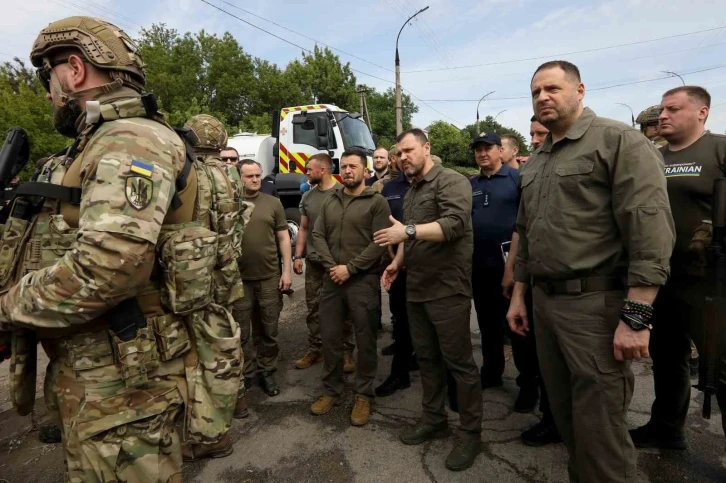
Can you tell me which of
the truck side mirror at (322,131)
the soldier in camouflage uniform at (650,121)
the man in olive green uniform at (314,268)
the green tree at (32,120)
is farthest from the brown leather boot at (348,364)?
the green tree at (32,120)

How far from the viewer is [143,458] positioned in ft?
4.89

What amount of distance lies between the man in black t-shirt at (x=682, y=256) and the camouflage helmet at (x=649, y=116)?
1.21 meters

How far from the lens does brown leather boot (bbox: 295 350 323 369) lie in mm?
4098

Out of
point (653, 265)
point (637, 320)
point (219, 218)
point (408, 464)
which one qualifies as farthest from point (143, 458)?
point (653, 265)

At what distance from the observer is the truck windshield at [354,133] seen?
9.50m

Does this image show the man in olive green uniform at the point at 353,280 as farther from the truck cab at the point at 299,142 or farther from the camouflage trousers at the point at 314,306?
the truck cab at the point at 299,142

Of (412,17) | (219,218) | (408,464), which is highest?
(412,17)

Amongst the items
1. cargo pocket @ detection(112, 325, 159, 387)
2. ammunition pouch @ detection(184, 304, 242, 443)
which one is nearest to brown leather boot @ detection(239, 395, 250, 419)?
ammunition pouch @ detection(184, 304, 242, 443)

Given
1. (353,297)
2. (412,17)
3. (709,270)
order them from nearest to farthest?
(709,270) < (353,297) < (412,17)

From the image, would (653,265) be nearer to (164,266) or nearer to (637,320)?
(637,320)

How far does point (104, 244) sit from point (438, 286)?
1905 mm

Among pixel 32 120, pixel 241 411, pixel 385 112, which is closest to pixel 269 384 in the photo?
pixel 241 411

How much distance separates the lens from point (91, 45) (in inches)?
58.2

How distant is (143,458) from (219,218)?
115 cm
